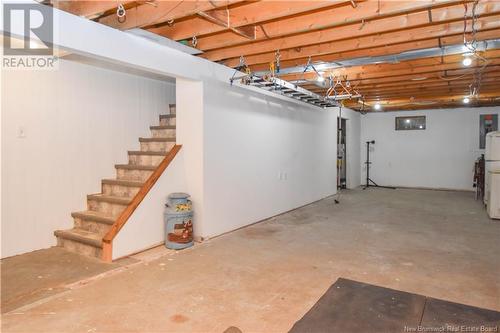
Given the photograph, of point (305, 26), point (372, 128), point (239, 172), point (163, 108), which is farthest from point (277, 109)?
point (372, 128)

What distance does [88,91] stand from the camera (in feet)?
14.2

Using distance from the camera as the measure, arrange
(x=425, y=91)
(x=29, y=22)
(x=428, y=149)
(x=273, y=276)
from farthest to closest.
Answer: (x=428, y=149) → (x=425, y=91) → (x=273, y=276) → (x=29, y=22)

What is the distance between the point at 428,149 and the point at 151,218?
8303 mm

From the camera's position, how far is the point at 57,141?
3998 mm

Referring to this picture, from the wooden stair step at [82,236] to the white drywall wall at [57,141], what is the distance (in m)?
0.16

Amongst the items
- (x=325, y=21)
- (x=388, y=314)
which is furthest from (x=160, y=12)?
(x=388, y=314)

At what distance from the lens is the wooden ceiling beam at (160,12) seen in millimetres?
2545

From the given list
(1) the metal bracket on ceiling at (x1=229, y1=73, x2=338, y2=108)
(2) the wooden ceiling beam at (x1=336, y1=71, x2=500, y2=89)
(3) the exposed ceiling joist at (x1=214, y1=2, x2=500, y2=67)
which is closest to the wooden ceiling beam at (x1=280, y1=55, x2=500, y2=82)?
(1) the metal bracket on ceiling at (x1=229, y1=73, x2=338, y2=108)

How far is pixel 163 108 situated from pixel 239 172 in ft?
5.81

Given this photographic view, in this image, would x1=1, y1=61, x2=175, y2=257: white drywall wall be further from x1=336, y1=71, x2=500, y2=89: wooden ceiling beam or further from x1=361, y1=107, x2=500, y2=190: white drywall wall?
x1=361, y1=107, x2=500, y2=190: white drywall wall

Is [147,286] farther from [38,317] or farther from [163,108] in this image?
[163,108]

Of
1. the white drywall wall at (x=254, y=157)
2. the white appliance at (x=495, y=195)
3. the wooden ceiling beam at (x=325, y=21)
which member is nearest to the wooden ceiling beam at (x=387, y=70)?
the white drywall wall at (x=254, y=157)

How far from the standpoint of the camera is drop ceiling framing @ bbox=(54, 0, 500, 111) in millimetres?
2691

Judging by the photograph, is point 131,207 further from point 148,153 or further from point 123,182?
point 148,153
